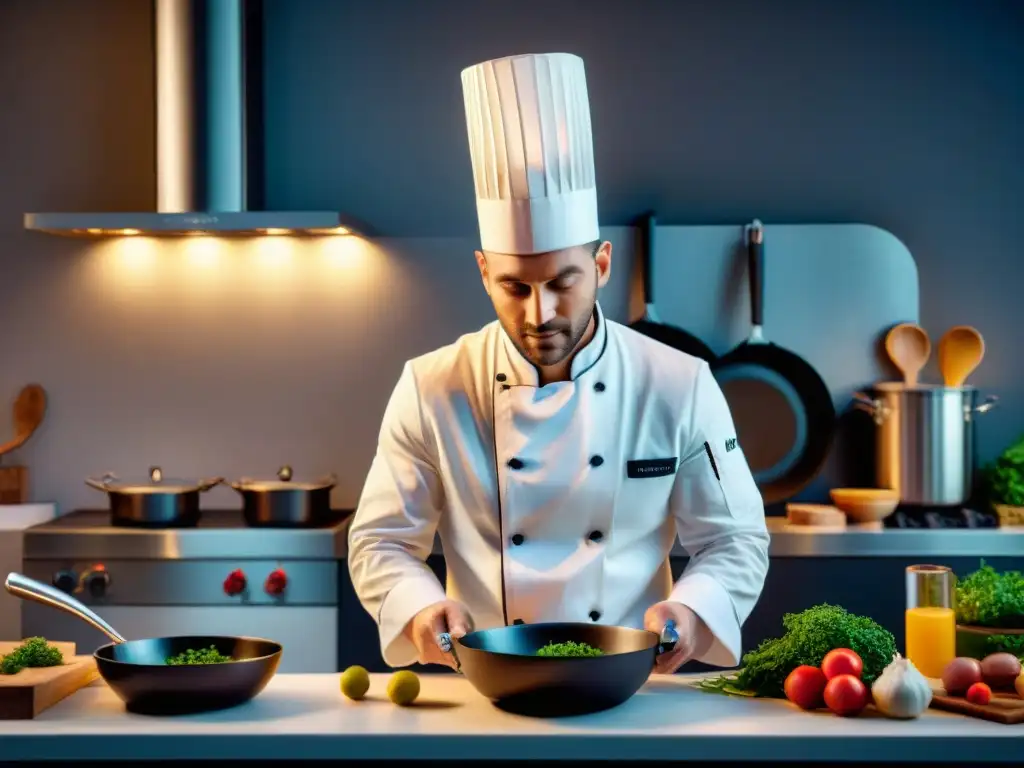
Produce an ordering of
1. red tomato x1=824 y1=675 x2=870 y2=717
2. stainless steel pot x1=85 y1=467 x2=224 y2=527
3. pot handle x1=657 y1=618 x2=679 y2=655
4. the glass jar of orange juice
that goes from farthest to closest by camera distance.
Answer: stainless steel pot x1=85 y1=467 x2=224 y2=527 < the glass jar of orange juice < pot handle x1=657 y1=618 x2=679 y2=655 < red tomato x1=824 y1=675 x2=870 y2=717

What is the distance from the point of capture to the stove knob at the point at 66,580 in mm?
3434

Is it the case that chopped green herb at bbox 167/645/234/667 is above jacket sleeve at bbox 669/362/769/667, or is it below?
below

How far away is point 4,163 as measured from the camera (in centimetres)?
407

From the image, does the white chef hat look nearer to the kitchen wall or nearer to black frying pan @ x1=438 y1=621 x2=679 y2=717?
black frying pan @ x1=438 y1=621 x2=679 y2=717

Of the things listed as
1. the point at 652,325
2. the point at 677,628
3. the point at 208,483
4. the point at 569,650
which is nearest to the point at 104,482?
the point at 208,483

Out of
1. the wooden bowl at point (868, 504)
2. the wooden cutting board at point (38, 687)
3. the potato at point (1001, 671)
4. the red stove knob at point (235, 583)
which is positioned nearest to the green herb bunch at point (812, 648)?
the potato at point (1001, 671)

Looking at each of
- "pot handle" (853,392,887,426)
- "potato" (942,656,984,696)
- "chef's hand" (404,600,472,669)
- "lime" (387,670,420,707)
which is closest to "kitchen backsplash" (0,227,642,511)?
"pot handle" (853,392,887,426)

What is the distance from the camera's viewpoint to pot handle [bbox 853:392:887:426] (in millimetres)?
3781

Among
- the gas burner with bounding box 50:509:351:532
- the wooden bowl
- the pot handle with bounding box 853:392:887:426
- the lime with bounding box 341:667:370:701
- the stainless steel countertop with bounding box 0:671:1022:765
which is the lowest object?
the stainless steel countertop with bounding box 0:671:1022:765

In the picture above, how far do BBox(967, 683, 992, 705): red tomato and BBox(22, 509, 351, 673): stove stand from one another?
6.43ft

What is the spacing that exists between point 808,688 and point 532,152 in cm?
108

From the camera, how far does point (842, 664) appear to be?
1855mm

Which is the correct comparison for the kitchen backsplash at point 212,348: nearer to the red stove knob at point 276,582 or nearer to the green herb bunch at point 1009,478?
the red stove knob at point 276,582

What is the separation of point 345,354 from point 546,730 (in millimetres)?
2459
